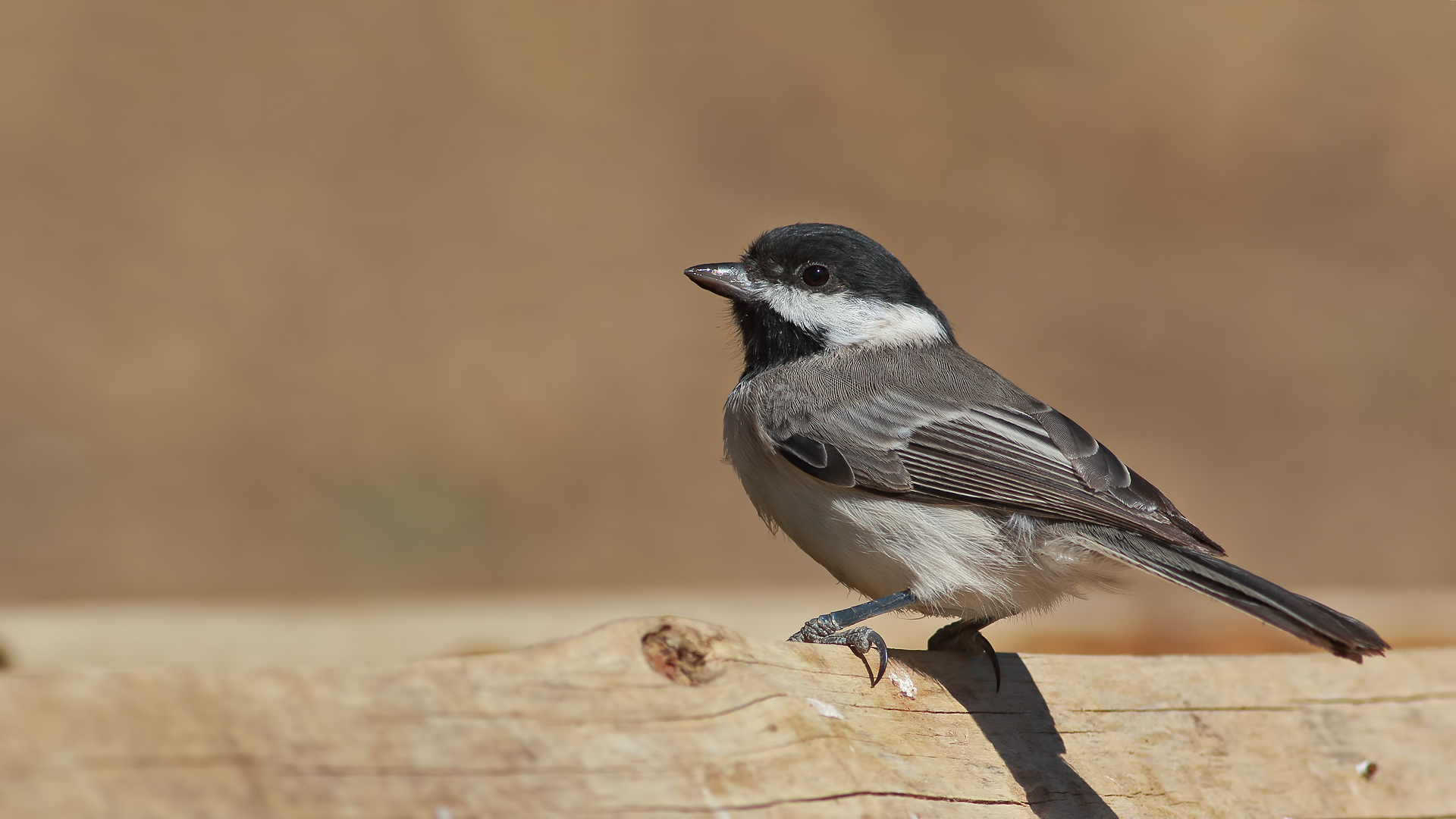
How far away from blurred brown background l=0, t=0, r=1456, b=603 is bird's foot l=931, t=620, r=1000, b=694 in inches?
136

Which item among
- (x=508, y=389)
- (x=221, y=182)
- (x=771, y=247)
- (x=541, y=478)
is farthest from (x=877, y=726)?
(x=221, y=182)

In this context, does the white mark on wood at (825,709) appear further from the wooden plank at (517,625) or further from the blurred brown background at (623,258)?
the blurred brown background at (623,258)

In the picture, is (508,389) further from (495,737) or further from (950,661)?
(495,737)

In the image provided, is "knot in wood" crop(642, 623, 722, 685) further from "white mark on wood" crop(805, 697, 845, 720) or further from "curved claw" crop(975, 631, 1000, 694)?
"curved claw" crop(975, 631, 1000, 694)

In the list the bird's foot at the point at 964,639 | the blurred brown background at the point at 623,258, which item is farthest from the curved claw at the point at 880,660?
the blurred brown background at the point at 623,258

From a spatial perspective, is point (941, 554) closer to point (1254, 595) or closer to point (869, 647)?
point (869, 647)

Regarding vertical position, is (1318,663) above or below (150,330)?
below

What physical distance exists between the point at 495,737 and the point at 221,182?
7102mm

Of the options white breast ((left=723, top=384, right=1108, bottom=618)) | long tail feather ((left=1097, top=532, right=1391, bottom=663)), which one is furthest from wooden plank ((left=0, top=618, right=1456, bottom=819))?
long tail feather ((left=1097, top=532, right=1391, bottom=663))

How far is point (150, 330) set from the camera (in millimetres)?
7000

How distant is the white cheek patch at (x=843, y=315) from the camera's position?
3482 millimetres

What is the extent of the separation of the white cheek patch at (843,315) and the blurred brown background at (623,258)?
3.06 meters

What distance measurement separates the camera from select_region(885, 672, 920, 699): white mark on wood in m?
2.34

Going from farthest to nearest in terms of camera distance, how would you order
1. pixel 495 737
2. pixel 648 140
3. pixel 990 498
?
pixel 648 140 → pixel 990 498 → pixel 495 737
